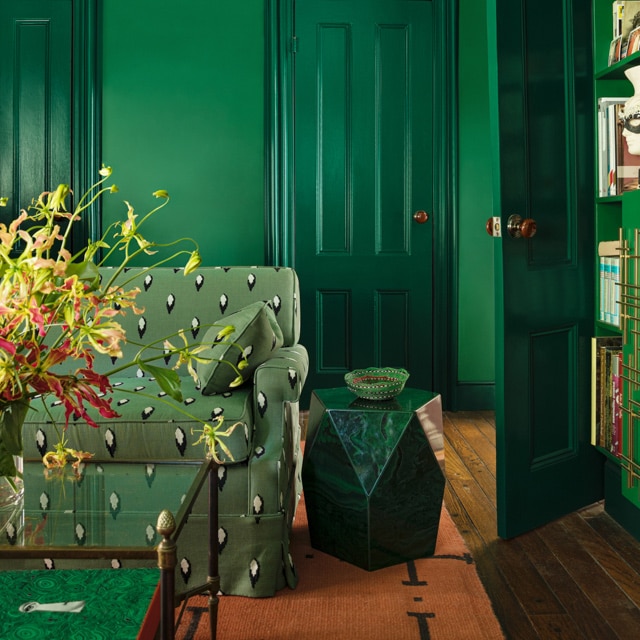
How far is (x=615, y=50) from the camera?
2.69 meters

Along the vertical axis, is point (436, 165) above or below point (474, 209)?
above

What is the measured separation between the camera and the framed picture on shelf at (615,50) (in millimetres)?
2678

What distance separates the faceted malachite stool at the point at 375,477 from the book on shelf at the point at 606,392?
69 centimetres

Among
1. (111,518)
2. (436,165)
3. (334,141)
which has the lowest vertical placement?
(111,518)

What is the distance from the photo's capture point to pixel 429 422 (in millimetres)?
2346

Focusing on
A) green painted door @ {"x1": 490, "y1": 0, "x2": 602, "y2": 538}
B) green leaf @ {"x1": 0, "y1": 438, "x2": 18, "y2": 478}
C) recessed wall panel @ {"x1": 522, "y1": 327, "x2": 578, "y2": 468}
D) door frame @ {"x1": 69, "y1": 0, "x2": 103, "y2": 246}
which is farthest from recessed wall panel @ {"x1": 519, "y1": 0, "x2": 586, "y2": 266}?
door frame @ {"x1": 69, "y1": 0, "x2": 103, "y2": 246}

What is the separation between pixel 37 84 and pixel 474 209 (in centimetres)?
247

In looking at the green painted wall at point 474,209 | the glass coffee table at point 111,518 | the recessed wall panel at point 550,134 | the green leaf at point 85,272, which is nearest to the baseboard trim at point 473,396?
the green painted wall at point 474,209

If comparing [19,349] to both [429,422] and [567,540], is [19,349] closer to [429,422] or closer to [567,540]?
[429,422]

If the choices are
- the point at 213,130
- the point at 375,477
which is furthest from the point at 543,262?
the point at 213,130

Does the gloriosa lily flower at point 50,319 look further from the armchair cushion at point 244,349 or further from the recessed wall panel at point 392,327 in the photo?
the recessed wall panel at point 392,327

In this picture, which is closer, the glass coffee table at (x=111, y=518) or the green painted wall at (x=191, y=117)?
the glass coffee table at (x=111, y=518)

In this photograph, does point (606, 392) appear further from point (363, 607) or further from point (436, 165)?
point (436, 165)

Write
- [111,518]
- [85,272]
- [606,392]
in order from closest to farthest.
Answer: [85,272] < [111,518] < [606,392]
